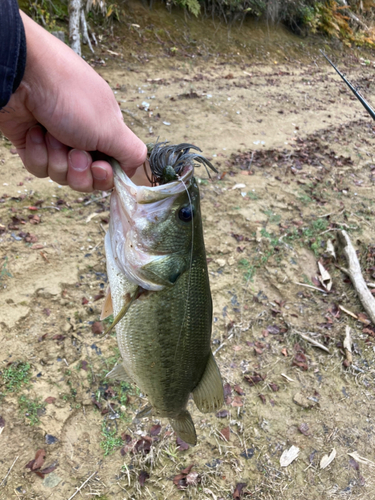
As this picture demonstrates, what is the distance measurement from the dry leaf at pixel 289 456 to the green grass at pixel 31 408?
2.08 m

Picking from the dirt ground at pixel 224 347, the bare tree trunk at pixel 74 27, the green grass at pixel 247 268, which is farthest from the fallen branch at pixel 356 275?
the bare tree trunk at pixel 74 27

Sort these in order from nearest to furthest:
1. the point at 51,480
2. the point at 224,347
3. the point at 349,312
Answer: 1. the point at 51,480
2. the point at 224,347
3. the point at 349,312

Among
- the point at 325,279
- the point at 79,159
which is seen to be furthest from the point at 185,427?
the point at 325,279

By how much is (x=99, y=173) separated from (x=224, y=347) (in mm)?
2473

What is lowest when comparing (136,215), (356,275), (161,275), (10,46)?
(356,275)

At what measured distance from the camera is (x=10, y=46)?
1294 mm

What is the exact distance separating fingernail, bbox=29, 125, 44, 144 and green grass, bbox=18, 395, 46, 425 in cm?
209

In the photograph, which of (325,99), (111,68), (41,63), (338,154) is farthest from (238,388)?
(325,99)

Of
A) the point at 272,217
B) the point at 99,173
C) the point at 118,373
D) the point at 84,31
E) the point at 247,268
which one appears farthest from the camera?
the point at 84,31

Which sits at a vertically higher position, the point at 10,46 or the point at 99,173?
the point at 10,46

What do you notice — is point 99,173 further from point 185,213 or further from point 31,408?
point 31,408

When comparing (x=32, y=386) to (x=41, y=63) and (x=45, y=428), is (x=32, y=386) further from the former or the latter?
(x=41, y=63)

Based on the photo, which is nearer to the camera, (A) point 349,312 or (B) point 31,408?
(B) point 31,408

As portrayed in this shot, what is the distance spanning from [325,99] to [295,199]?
685cm
